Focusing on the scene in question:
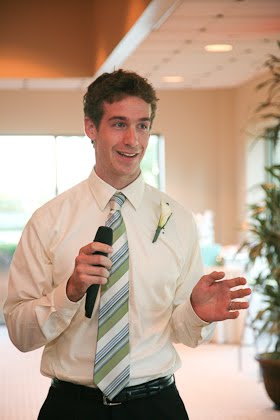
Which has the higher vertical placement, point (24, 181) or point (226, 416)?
point (24, 181)

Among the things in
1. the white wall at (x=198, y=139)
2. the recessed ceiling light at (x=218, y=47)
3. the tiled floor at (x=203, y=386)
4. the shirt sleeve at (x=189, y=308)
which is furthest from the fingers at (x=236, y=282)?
the white wall at (x=198, y=139)

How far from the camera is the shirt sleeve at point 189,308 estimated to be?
236 cm

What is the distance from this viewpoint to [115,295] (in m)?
2.34

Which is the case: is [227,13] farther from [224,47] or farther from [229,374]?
[229,374]

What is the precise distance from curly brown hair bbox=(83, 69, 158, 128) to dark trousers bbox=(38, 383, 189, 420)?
0.76 meters

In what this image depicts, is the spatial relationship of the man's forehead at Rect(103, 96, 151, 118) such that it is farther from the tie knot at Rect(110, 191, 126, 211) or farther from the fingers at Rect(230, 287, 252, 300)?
the fingers at Rect(230, 287, 252, 300)

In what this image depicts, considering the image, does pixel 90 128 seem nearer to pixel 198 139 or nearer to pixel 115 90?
pixel 115 90

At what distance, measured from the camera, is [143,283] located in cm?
239

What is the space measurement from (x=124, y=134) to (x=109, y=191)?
0.20 m

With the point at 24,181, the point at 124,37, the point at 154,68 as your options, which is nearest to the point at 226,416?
the point at 124,37

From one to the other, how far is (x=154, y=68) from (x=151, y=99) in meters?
7.33

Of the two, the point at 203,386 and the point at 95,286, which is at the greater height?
the point at 95,286

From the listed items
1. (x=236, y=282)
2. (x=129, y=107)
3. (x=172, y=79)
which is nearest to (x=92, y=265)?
(x=236, y=282)

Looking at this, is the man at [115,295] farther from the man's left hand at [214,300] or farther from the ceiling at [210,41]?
the ceiling at [210,41]
